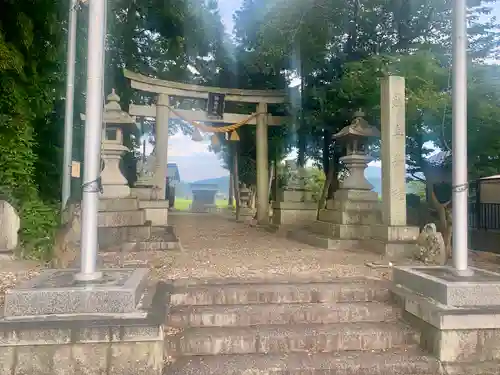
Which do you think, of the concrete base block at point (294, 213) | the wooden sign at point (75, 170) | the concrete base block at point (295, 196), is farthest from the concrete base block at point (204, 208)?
the wooden sign at point (75, 170)

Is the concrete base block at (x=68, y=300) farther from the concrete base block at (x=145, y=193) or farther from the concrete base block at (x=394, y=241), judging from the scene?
the concrete base block at (x=145, y=193)

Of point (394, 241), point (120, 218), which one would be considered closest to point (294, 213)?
point (394, 241)

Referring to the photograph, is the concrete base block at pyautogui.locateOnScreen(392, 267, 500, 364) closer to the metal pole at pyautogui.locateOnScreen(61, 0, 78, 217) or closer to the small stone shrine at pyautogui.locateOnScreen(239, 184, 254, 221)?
the metal pole at pyautogui.locateOnScreen(61, 0, 78, 217)

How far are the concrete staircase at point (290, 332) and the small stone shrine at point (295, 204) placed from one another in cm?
788

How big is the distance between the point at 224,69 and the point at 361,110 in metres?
8.42

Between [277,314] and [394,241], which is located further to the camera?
[394,241]

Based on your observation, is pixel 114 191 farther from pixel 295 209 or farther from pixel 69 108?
pixel 295 209

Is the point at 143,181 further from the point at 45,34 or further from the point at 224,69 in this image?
the point at 224,69

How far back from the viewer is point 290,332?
3674 mm

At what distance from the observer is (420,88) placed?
9.15 m

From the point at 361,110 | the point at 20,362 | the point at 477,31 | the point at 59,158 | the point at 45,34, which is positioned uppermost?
the point at 477,31

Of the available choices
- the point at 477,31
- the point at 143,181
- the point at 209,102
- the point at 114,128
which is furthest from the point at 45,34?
the point at 477,31

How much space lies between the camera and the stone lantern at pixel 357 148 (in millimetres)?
8906

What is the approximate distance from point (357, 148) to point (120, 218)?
17.0 ft
